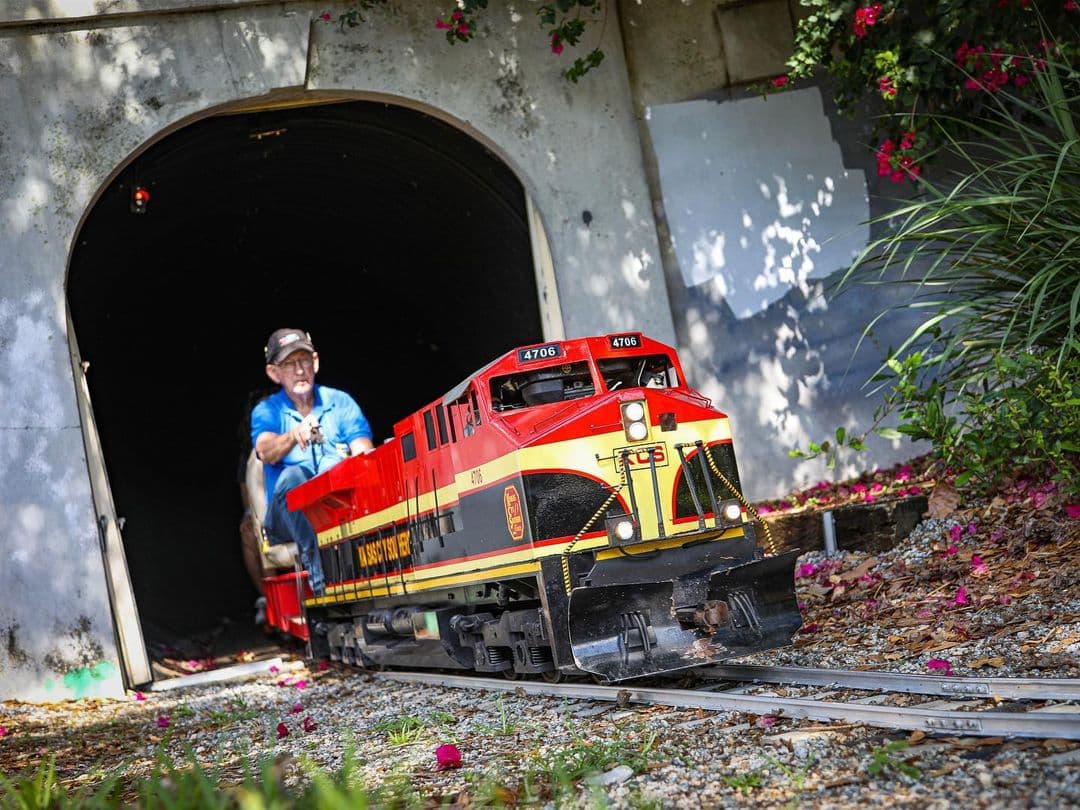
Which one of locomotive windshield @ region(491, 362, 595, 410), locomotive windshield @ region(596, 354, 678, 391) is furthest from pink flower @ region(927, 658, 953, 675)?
locomotive windshield @ region(491, 362, 595, 410)

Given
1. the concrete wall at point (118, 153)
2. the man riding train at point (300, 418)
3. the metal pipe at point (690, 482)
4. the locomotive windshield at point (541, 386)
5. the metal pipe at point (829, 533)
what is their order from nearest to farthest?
the metal pipe at point (690, 482)
the locomotive windshield at point (541, 386)
the metal pipe at point (829, 533)
the concrete wall at point (118, 153)
the man riding train at point (300, 418)

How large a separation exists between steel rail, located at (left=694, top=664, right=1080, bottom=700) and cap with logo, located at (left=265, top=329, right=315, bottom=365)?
5.43 metres

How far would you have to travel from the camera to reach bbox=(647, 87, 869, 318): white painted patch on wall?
10.8 meters

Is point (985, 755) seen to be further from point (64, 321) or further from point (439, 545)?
point (64, 321)

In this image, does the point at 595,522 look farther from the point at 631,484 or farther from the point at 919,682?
the point at 919,682

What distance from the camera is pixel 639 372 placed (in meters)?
6.98

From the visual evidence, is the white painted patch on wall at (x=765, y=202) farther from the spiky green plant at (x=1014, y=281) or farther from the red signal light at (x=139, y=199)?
the red signal light at (x=139, y=199)

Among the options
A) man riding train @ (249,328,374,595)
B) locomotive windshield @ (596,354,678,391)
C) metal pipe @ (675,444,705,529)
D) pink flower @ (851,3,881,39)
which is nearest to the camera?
metal pipe @ (675,444,705,529)

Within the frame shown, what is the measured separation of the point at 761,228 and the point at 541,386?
488cm

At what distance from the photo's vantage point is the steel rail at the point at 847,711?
3.88m

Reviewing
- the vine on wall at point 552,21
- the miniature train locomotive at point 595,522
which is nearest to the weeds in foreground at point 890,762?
the miniature train locomotive at point 595,522

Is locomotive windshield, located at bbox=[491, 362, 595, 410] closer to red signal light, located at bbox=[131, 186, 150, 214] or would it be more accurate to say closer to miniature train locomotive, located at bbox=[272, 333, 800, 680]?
miniature train locomotive, located at bbox=[272, 333, 800, 680]

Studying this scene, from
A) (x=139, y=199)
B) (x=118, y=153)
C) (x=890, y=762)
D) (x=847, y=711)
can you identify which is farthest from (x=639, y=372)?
(x=139, y=199)

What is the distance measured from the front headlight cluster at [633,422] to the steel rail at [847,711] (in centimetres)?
138
